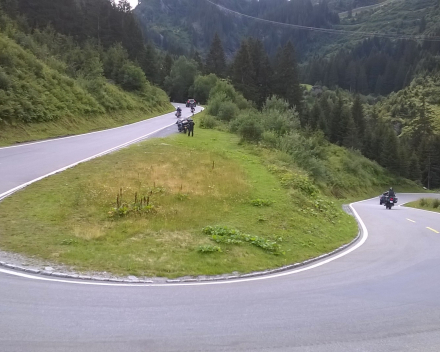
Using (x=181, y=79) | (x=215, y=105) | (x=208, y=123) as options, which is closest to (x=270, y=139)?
(x=208, y=123)

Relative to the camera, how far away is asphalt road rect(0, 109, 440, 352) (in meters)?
5.30

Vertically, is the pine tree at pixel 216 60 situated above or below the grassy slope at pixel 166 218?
above

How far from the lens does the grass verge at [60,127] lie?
2419 centimetres

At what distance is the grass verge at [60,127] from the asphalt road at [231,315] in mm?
19224

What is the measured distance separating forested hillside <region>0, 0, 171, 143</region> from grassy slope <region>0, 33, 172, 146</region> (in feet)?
0.17

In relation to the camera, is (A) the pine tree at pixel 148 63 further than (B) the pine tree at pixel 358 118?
No

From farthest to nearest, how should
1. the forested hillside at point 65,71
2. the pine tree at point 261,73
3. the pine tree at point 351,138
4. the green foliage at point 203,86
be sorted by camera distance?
the green foliage at point 203,86
the pine tree at point 351,138
the pine tree at point 261,73
the forested hillside at point 65,71

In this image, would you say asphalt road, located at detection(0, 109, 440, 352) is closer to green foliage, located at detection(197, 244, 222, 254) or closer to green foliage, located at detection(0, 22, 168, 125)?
green foliage, located at detection(197, 244, 222, 254)

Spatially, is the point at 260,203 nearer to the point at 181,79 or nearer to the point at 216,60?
the point at 181,79

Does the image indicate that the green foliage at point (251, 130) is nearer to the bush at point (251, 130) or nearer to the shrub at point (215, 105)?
the bush at point (251, 130)

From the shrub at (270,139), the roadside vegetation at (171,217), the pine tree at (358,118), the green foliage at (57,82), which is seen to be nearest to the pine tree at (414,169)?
the pine tree at (358,118)

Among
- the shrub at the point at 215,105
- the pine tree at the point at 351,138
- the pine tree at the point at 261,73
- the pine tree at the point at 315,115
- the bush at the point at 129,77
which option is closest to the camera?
the shrub at the point at 215,105

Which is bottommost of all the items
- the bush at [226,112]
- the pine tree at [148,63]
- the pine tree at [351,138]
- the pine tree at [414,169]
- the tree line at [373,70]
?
the pine tree at [414,169]

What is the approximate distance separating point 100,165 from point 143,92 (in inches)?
1762
